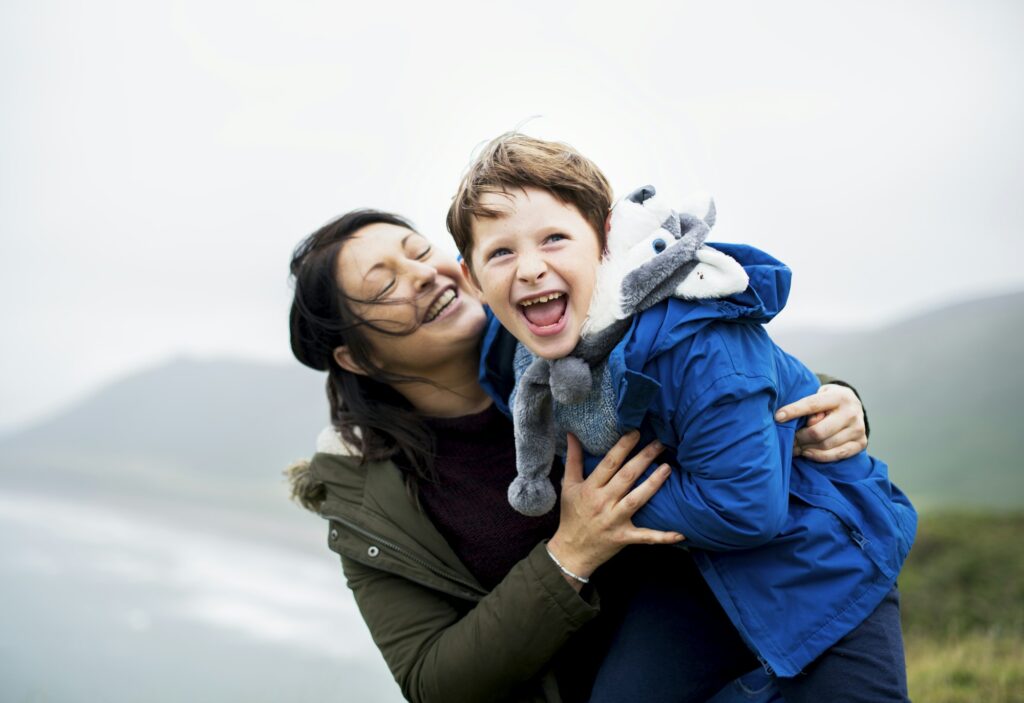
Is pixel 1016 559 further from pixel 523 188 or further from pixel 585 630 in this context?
pixel 523 188

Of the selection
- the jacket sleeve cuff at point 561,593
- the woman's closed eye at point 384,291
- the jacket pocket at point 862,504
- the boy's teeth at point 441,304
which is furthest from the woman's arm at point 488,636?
the woman's closed eye at point 384,291

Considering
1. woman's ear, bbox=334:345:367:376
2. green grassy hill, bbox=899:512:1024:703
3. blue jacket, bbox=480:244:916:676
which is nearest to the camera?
blue jacket, bbox=480:244:916:676

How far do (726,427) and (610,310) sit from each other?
1.21 feet

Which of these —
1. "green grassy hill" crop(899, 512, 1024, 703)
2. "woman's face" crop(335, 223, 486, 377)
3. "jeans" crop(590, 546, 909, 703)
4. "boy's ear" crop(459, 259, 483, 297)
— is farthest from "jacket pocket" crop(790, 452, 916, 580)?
"green grassy hill" crop(899, 512, 1024, 703)

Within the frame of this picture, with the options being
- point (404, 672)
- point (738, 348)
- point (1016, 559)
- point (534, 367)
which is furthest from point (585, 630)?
point (1016, 559)

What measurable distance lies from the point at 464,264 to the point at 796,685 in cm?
137

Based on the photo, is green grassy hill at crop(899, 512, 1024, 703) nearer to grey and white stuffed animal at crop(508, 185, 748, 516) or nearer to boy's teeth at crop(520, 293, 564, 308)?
grey and white stuffed animal at crop(508, 185, 748, 516)

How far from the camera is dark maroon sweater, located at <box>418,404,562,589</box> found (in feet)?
7.91

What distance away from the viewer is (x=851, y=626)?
1.84m

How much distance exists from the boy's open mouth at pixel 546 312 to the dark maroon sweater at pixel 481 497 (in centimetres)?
63

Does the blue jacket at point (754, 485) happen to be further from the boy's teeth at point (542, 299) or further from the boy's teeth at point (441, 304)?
the boy's teeth at point (441, 304)

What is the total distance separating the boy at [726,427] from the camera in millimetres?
1716

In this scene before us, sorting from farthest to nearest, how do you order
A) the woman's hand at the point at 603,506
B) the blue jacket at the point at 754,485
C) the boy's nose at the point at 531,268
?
the woman's hand at the point at 603,506 → the boy's nose at the point at 531,268 → the blue jacket at the point at 754,485

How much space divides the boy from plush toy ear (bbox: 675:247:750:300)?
0.09ft
